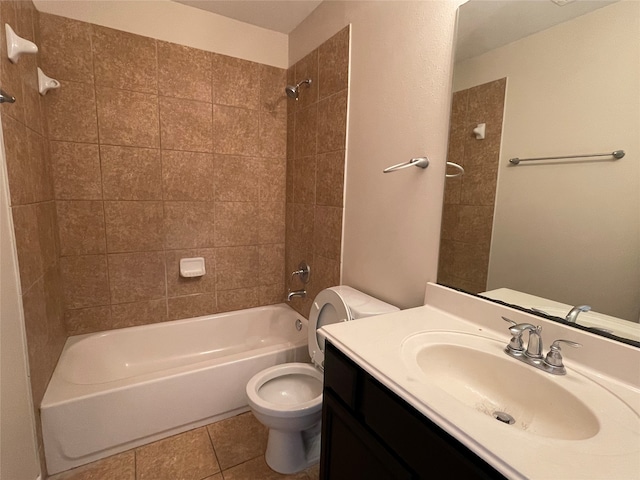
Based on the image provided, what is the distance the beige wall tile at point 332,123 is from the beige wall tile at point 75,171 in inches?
Result: 52.4

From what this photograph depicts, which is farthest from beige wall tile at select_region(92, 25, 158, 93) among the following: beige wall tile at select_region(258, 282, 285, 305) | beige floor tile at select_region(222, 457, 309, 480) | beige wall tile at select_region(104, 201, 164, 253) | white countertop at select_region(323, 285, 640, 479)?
beige floor tile at select_region(222, 457, 309, 480)

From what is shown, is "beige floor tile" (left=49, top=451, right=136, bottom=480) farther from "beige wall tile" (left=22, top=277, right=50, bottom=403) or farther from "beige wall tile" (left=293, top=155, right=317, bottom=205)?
"beige wall tile" (left=293, top=155, right=317, bottom=205)

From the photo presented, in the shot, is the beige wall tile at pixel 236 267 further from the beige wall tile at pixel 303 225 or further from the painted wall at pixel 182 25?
the painted wall at pixel 182 25

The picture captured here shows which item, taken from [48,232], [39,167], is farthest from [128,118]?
[48,232]

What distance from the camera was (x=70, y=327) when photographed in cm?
189

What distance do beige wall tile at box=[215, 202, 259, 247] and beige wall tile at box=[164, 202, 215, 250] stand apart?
5 cm

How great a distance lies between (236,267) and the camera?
2.32 meters

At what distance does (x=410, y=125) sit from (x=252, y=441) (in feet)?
5.80

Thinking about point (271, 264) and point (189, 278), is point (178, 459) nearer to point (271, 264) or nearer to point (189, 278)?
point (189, 278)

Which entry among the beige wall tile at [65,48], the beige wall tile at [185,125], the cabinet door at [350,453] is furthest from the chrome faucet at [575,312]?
the beige wall tile at [65,48]

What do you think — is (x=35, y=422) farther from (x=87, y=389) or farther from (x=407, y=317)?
(x=407, y=317)

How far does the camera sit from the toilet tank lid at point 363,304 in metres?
1.34

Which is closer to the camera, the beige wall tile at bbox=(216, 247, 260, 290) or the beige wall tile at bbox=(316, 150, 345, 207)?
the beige wall tile at bbox=(316, 150, 345, 207)

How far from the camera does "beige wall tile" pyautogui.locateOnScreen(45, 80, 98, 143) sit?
1.68 m
